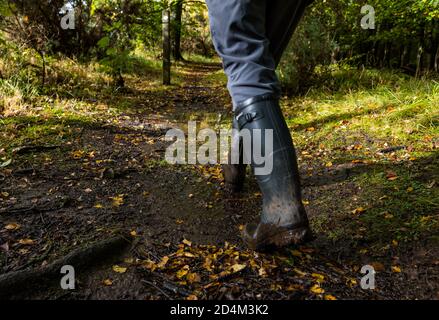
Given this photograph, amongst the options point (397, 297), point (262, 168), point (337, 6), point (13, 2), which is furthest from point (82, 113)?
point (337, 6)

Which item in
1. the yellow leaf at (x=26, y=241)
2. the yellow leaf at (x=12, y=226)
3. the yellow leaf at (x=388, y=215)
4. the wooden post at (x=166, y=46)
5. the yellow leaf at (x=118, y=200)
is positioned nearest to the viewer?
the yellow leaf at (x=26, y=241)

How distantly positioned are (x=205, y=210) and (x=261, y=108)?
0.98m

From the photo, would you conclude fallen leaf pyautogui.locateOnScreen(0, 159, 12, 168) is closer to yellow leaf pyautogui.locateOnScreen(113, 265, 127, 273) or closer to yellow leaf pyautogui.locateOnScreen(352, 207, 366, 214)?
yellow leaf pyautogui.locateOnScreen(113, 265, 127, 273)

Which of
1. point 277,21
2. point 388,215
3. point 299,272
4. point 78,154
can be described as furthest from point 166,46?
point 299,272

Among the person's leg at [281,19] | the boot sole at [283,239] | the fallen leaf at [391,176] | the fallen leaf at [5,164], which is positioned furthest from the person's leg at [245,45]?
the fallen leaf at [5,164]

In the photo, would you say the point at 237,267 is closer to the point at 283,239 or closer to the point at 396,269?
the point at 283,239

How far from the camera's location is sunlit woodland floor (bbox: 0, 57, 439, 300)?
1.39 meters

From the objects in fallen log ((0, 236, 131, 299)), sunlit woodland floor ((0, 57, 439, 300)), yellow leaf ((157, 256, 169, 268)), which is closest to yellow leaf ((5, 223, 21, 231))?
sunlit woodland floor ((0, 57, 439, 300))

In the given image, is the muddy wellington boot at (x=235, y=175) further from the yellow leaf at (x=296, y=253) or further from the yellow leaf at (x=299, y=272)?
the yellow leaf at (x=299, y=272)

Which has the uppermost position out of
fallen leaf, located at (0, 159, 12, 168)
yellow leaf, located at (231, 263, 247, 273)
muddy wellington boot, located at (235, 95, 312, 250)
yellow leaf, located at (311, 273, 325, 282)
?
muddy wellington boot, located at (235, 95, 312, 250)

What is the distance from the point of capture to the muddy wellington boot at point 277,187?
1310 mm

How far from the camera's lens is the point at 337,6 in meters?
7.21

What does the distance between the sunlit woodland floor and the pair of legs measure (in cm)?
22

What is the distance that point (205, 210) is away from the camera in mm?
2178
